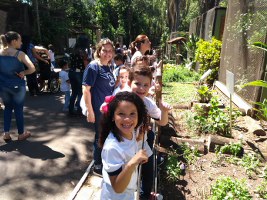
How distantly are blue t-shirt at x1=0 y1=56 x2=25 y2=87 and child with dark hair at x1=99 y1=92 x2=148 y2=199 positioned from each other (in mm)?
2805

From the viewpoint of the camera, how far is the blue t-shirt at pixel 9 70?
4172 mm

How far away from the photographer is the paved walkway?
327cm

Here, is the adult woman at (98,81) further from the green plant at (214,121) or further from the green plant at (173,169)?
the green plant at (214,121)

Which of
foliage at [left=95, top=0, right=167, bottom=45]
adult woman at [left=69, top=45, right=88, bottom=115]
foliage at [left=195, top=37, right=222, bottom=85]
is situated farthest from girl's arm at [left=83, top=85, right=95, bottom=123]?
foliage at [left=95, top=0, right=167, bottom=45]

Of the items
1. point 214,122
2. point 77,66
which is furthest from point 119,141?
point 77,66

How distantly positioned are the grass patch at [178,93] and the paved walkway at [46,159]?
9.48 feet

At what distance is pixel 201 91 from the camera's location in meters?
6.23

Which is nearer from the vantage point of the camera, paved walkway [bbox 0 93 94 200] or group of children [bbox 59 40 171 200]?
group of children [bbox 59 40 171 200]

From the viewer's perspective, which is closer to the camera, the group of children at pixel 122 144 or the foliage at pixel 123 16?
the group of children at pixel 122 144

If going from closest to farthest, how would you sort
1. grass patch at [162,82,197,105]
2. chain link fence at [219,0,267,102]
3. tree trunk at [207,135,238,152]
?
tree trunk at [207,135,238,152]
chain link fence at [219,0,267,102]
grass patch at [162,82,197,105]

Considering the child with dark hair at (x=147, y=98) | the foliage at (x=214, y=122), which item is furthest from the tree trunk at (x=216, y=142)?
the child with dark hair at (x=147, y=98)

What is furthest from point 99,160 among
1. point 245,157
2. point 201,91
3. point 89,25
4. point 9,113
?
point 89,25

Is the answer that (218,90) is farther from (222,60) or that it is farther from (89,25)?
(89,25)

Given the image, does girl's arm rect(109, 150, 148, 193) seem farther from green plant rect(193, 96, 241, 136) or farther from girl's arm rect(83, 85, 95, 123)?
green plant rect(193, 96, 241, 136)
